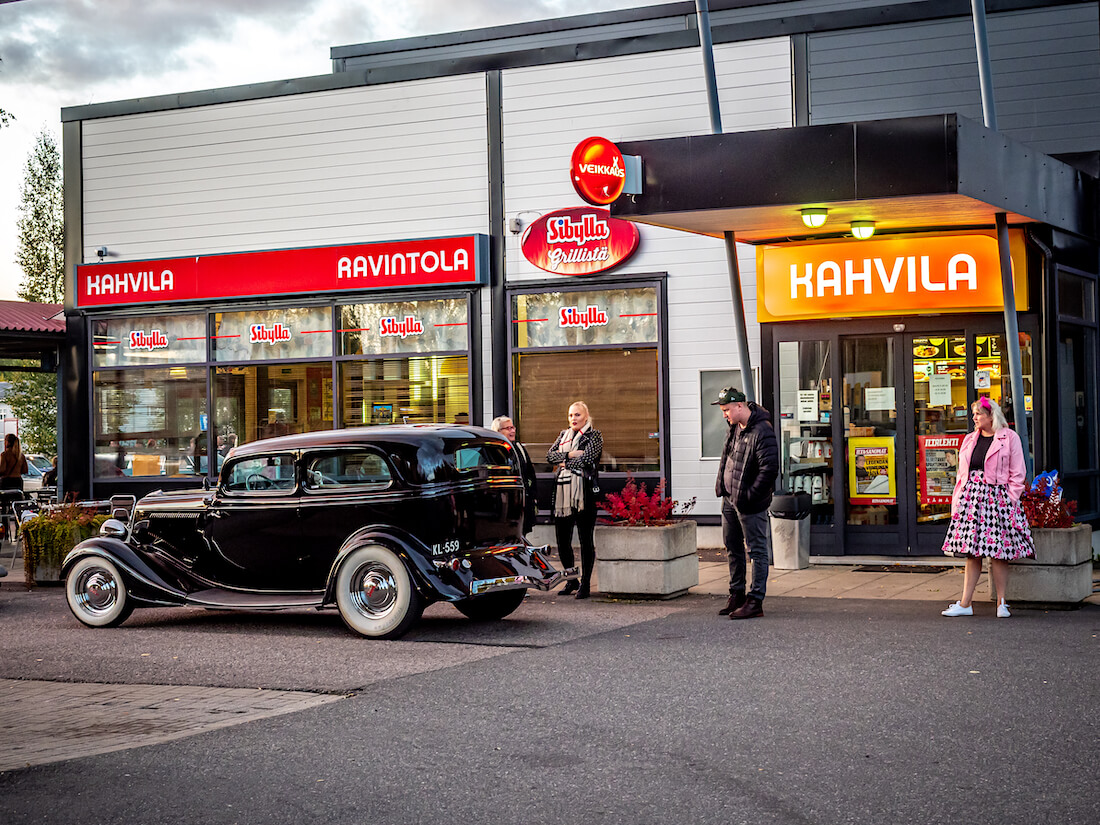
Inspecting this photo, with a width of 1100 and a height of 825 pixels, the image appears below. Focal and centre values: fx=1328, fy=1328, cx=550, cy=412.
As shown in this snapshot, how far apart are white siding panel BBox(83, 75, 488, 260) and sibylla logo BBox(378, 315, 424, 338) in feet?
3.68

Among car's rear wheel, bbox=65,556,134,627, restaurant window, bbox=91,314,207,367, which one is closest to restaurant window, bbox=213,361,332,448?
restaurant window, bbox=91,314,207,367

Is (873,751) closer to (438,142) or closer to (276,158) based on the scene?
(438,142)

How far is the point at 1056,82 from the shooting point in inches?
593

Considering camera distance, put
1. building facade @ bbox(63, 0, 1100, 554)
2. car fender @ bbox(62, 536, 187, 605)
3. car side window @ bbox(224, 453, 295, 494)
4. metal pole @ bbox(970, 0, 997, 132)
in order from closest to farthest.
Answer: car side window @ bbox(224, 453, 295, 494), car fender @ bbox(62, 536, 187, 605), metal pole @ bbox(970, 0, 997, 132), building facade @ bbox(63, 0, 1100, 554)

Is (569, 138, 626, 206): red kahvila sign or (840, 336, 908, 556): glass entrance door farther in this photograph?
(840, 336, 908, 556): glass entrance door

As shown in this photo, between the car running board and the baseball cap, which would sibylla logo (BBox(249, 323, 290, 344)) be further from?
the baseball cap

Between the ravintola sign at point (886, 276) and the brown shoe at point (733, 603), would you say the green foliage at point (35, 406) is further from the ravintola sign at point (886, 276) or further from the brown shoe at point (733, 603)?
the brown shoe at point (733, 603)

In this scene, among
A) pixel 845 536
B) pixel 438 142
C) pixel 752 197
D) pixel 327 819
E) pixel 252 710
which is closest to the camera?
pixel 327 819

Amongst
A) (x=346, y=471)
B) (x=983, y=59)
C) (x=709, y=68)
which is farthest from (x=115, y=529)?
(x=983, y=59)

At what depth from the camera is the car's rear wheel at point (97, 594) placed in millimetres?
11312

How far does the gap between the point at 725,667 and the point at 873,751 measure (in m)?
2.33

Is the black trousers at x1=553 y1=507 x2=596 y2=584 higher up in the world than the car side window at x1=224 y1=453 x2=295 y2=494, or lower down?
lower down

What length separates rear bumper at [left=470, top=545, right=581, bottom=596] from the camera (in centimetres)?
Answer: 1050

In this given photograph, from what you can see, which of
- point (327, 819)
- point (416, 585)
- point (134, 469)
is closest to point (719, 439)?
point (416, 585)
